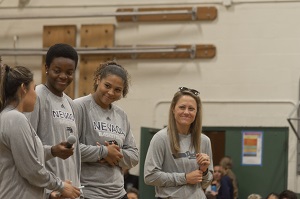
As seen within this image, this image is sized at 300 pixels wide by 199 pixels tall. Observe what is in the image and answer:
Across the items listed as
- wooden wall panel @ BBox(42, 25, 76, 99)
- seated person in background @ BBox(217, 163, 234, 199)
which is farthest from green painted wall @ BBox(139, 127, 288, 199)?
wooden wall panel @ BBox(42, 25, 76, 99)

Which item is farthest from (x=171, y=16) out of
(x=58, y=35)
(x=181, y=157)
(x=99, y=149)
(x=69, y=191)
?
(x=69, y=191)

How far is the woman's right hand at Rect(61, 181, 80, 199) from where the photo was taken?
12.7 ft

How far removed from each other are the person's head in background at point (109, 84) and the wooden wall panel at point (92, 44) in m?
7.02

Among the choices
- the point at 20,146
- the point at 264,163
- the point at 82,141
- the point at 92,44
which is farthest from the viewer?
the point at 92,44

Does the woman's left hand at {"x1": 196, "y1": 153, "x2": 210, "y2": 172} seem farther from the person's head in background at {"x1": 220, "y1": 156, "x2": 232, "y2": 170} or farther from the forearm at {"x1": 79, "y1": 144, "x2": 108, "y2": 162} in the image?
the person's head in background at {"x1": 220, "y1": 156, "x2": 232, "y2": 170}

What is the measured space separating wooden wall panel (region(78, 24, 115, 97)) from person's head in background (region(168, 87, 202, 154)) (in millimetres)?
6718

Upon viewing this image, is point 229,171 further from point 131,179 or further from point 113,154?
point 113,154

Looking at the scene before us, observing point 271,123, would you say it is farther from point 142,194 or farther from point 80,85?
point 80,85

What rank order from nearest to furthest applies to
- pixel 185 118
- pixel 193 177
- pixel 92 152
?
pixel 92 152 < pixel 193 177 < pixel 185 118

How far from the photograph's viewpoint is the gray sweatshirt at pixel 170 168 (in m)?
4.98

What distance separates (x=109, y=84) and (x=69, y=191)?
1.03 metres

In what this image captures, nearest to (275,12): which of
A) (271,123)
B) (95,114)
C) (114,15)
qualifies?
(271,123)

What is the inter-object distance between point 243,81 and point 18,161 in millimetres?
8073

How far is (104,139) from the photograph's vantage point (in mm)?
4656
